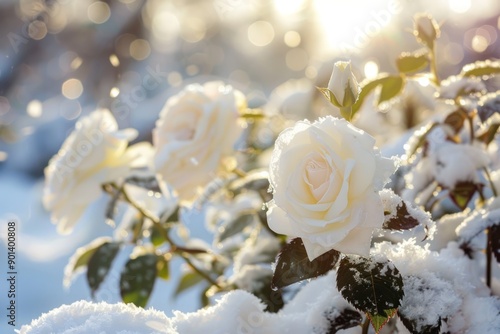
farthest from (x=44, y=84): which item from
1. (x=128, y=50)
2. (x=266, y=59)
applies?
(x=266, y=59)

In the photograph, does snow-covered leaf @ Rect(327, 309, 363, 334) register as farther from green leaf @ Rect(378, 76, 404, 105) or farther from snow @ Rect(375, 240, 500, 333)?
green leaf @ Rect(378, 76, 404, 105)

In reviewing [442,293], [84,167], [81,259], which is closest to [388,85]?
[442,293]

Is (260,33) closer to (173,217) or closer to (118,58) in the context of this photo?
(118,58)

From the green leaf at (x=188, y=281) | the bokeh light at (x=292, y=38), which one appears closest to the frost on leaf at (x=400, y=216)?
the green leaf at (x=188, y=281)

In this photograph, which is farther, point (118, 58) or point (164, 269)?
point (118, 58)

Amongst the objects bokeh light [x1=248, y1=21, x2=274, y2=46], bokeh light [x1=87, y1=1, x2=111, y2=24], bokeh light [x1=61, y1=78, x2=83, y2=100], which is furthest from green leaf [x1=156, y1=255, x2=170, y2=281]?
bokeh light [x1=87, y1=1, x2=111, y2=24]

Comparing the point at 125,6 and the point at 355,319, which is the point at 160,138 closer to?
the point at 355,319

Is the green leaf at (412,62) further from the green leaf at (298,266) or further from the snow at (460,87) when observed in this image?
the green leaf at (298,266)
